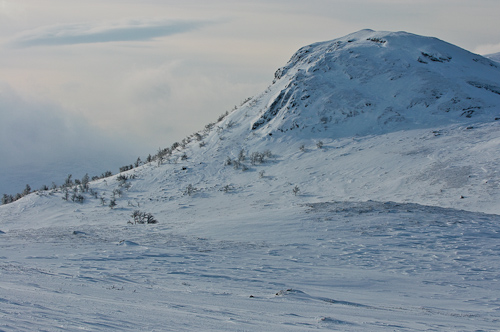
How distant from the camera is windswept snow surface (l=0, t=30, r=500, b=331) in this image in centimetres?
748

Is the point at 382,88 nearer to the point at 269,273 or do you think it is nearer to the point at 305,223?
the point at 305,223

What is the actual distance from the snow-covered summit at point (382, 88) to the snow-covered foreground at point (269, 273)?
15.6 metres

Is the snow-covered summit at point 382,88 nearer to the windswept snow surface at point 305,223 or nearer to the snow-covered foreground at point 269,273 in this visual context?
the windswept snow surface at point 305,223

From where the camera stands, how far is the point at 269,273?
1115cm

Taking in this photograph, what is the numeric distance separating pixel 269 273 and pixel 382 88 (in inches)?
1077

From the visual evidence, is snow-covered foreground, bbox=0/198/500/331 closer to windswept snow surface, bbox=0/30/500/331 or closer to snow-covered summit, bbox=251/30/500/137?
windswept snow surface, bbox=0/30/500/331

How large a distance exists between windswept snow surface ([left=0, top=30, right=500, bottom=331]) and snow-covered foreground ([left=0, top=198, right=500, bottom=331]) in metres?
0.06

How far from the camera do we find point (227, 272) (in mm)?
11117

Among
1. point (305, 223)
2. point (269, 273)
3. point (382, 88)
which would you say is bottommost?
point (269, 273)

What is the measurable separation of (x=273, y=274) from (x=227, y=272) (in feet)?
3.73

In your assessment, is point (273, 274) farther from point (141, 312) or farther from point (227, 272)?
point (141, 312)

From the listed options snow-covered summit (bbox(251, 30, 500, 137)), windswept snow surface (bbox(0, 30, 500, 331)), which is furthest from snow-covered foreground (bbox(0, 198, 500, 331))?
snow-covered summit (bbox(251, 30, 500, 137))

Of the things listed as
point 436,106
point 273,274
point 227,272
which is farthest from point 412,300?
point 436,106

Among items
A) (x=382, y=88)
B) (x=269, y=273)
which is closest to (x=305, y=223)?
(x=269, y=273)
